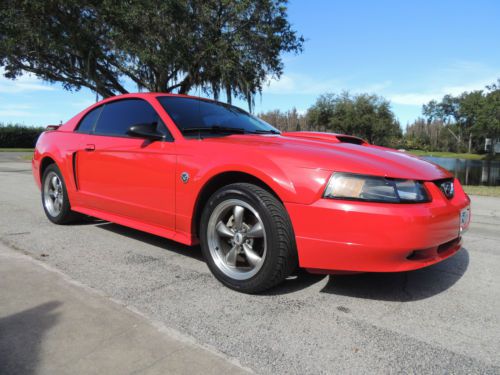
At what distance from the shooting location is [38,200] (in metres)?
6.56

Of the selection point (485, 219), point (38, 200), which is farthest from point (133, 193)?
point (485, 219)

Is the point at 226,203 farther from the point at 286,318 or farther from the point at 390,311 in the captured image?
the point at 390,311

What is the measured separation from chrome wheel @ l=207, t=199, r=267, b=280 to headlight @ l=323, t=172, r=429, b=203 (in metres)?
0.56

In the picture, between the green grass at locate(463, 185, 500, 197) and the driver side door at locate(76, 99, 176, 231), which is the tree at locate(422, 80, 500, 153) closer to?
the green grass at locate(463, 185, 500, 197)

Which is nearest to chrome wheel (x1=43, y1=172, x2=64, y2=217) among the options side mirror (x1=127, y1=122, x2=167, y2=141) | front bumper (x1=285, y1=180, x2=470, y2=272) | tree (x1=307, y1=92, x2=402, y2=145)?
side mirror (x1=127, y1=122, x2=167, y2=141)

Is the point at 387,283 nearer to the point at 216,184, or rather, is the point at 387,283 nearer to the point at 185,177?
the point at 216,184

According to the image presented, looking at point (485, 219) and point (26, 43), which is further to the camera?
point (26, 43)

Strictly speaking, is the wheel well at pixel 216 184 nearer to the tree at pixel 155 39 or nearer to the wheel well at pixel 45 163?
the wheel well at pixel 45 163

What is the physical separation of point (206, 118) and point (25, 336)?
7.28 ft

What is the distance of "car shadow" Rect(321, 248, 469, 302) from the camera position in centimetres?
277

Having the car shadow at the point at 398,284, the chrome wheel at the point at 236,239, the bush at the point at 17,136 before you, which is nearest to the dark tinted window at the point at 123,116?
the chrome wheel at the point at 236,239

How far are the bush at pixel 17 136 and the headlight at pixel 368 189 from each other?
143 ft

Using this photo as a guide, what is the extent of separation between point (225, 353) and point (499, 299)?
2043 mm

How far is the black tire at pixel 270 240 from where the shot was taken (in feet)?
8.25
